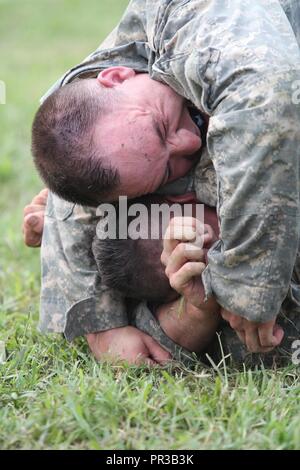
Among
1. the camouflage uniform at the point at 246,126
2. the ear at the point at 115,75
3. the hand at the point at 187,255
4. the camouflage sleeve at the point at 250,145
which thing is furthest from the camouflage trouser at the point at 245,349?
the ear at the point at 115,75

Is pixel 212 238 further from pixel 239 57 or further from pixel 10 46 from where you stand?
pixel 10 46

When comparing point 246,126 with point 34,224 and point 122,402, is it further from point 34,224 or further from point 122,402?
point 34,224

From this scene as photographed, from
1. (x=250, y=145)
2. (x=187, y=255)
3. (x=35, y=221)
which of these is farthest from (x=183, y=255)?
(x=35, y=221)

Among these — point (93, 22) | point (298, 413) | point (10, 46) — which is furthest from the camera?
point (93, 22)

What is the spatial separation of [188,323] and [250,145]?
32.7 inches

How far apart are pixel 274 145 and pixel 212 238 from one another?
50cm

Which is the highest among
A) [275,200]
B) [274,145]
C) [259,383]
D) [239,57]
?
[239,57]

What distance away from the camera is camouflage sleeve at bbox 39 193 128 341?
11.3ft

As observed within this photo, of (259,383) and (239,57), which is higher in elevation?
(239,57)

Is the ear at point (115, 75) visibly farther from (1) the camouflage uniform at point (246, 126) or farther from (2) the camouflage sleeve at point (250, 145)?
(2) the camouflage sleeve at point (250, 145)

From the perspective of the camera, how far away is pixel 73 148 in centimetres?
310

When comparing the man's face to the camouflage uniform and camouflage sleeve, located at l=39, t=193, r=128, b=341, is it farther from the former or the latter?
camouflage sleeve, located at l=39, t=193, r=128, b=341

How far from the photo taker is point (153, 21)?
3.24 m

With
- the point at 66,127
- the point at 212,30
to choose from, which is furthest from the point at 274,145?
the point at 66,127
